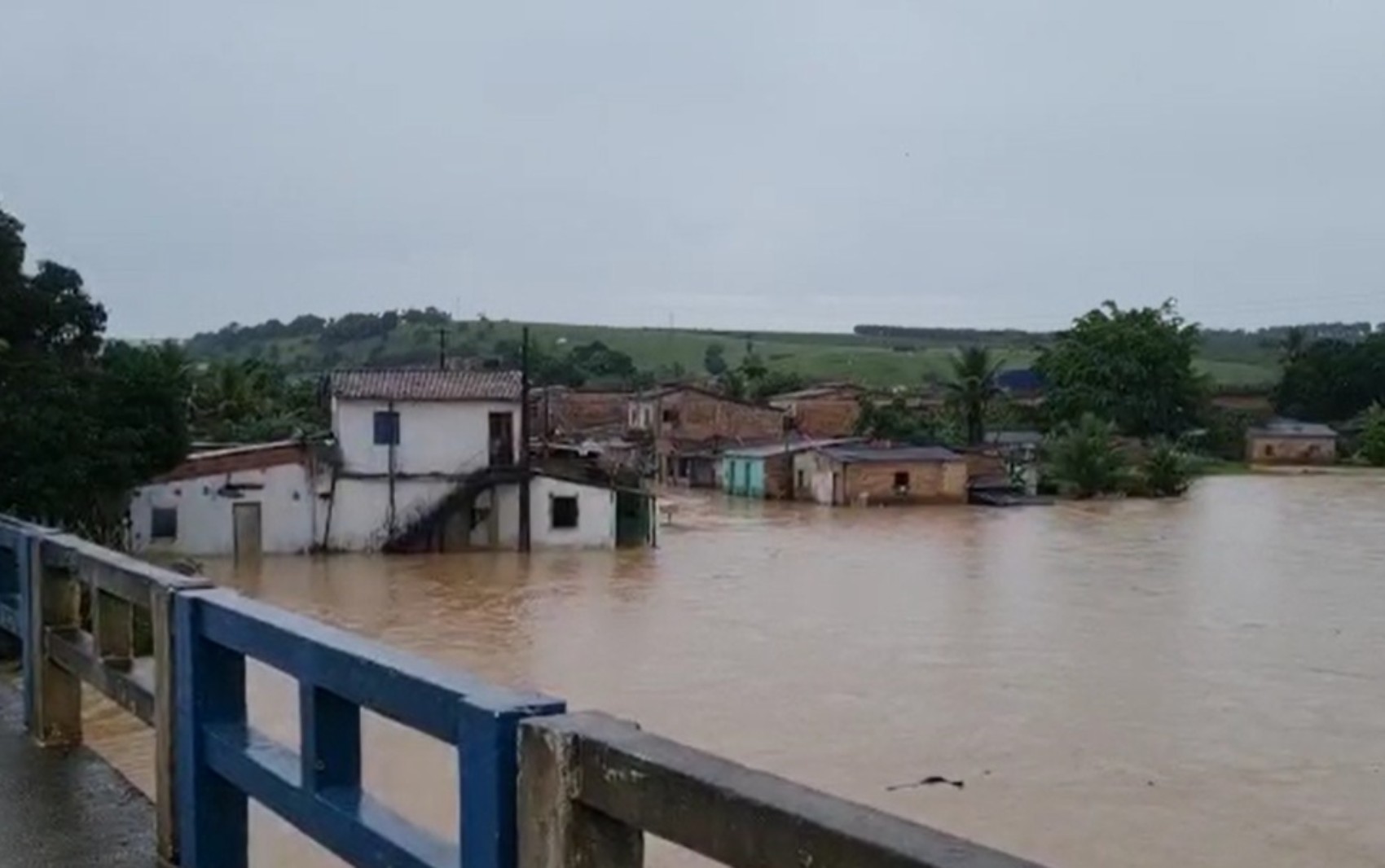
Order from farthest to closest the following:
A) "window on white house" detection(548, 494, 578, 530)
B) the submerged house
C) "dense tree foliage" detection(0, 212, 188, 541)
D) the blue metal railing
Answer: "window on white house" detection(548, 494, 578, 530) → the submerged house → "dense tree foliage" detection(0, 212, 188, 541) → the blue metal railing

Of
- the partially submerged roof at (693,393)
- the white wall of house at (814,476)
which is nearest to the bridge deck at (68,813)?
the white wall of house at (814,476)

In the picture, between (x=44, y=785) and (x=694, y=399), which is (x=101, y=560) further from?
(x=694, y=399)

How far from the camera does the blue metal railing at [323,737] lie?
259 centimetres

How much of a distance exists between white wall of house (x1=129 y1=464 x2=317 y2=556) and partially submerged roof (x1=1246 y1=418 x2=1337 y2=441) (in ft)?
191

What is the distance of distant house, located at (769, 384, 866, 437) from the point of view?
7494 cm

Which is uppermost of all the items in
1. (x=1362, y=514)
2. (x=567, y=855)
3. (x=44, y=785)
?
(x=567, y=855)

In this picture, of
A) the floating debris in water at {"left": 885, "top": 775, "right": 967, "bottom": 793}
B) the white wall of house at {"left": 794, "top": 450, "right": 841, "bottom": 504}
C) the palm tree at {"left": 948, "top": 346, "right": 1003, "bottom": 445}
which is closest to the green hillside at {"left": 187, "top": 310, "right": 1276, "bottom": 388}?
the palm tree at {"left": 948, "top": 346, "right": 1003, "bottom": 445}

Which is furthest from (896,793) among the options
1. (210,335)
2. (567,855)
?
(210,335)

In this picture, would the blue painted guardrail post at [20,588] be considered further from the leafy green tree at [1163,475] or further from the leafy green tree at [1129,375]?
the leafy green tree at [1129,375]

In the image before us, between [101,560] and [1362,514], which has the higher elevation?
[101,560]

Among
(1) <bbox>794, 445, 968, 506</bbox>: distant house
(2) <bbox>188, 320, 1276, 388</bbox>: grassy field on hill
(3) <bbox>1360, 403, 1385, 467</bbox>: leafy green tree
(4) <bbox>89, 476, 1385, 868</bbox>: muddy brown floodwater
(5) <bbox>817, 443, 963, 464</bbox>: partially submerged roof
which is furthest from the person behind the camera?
(2) <bbox>188, 320, 1276, 388</bbox>: grassy field on hill

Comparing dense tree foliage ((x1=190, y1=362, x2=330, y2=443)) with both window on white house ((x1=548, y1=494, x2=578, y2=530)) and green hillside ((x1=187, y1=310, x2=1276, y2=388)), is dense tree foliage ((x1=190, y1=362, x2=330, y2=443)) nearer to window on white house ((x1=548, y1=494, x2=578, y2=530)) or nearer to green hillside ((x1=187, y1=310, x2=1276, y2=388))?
window on white house ((x1=548, y1=494, x2=578, y2=530))

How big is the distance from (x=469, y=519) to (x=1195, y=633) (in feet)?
60.5

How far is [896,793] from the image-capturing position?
47.0 feet
